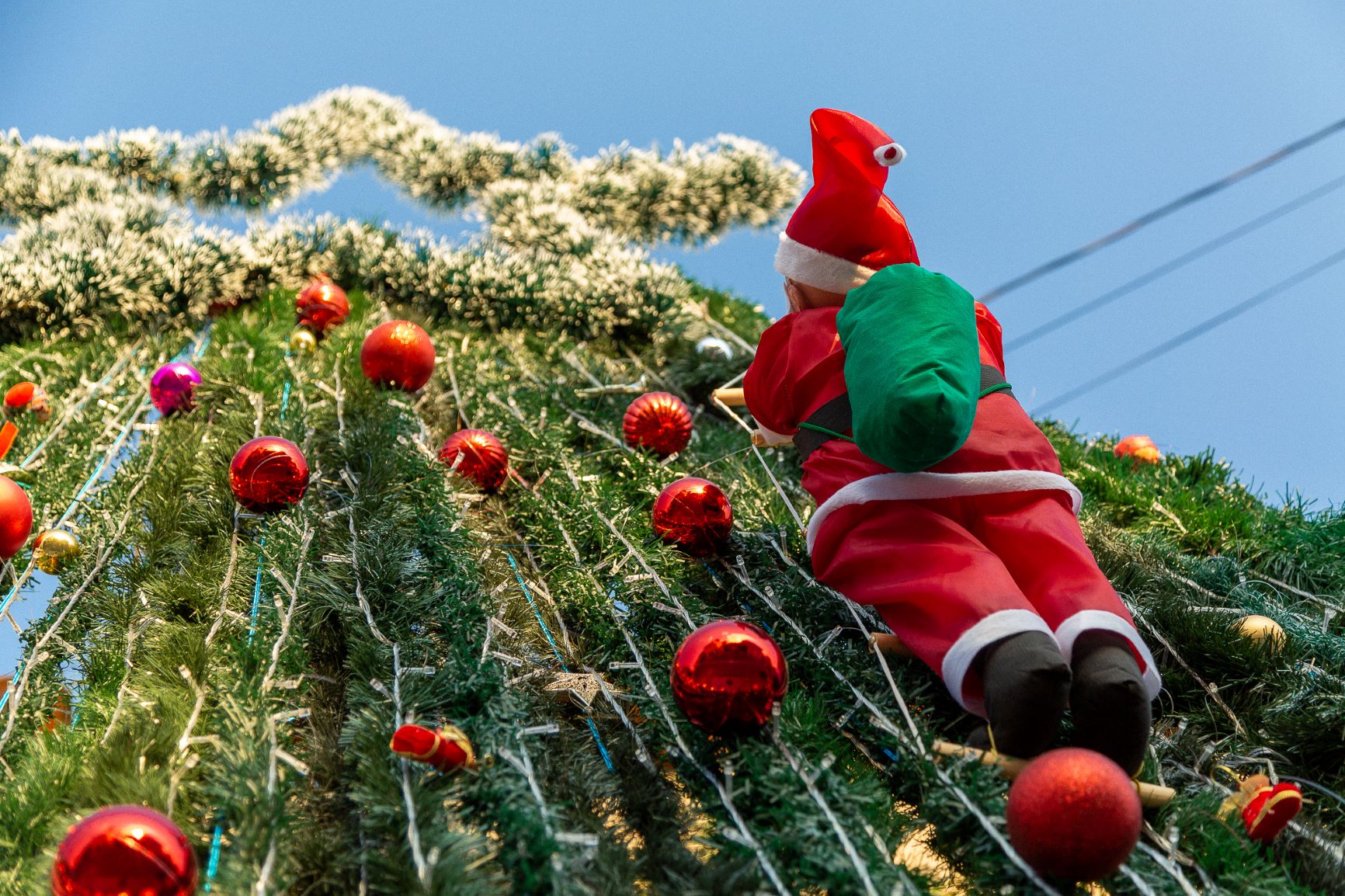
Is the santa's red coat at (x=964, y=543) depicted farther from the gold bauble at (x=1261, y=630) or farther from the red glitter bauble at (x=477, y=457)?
the red glitter bauble at (x=477, y=457)

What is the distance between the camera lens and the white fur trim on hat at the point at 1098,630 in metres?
1.27

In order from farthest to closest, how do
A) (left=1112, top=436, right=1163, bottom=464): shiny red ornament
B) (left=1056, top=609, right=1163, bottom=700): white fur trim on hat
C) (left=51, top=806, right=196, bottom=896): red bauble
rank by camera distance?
(left=1112, top=436, right=1163, bottom=464): shiny red ornament → (left=1056, top=609, right=1163, bottom=700): white fur trim on hat → (left=51, top=806, right=196, bottom=896): red bauble

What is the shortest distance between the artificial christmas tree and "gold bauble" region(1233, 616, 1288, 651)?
0.08 feet

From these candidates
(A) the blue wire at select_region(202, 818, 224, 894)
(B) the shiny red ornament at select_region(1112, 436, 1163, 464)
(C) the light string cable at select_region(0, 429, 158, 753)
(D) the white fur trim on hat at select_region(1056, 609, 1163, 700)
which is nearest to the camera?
(A) the blue wire at select_region(202, 818, 224, 894)

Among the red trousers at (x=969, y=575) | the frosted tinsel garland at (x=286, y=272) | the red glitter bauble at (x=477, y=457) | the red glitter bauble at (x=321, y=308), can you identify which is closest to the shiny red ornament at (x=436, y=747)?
the red trousers at (x=969, y=575)

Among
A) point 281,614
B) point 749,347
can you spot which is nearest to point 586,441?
point 749,347

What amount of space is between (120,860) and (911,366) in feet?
3.34

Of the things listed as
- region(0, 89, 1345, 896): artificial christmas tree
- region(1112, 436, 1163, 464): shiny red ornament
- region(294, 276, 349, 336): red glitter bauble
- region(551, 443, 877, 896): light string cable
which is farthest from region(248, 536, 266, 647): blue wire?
region(1112, 436, 1163, 464): shiny red ornament

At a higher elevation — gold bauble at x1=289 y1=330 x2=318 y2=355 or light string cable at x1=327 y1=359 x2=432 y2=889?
gold bauble at x1=289 y1=330 x2=318 y2=355

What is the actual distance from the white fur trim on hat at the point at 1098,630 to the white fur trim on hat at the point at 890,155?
2.49ft

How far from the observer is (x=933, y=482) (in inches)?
55.6

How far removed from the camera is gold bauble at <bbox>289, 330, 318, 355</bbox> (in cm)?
256

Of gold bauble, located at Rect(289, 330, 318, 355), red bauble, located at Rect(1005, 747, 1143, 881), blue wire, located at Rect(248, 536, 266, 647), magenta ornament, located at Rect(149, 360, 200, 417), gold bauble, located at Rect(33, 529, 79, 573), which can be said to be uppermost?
gold bauble, located at Rect(289, 330, 318, 355)

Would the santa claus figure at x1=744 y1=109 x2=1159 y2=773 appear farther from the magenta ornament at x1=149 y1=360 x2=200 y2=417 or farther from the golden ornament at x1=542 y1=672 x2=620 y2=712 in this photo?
the magenta ornament at x1=149 y1=360 x2=200 y2=417
